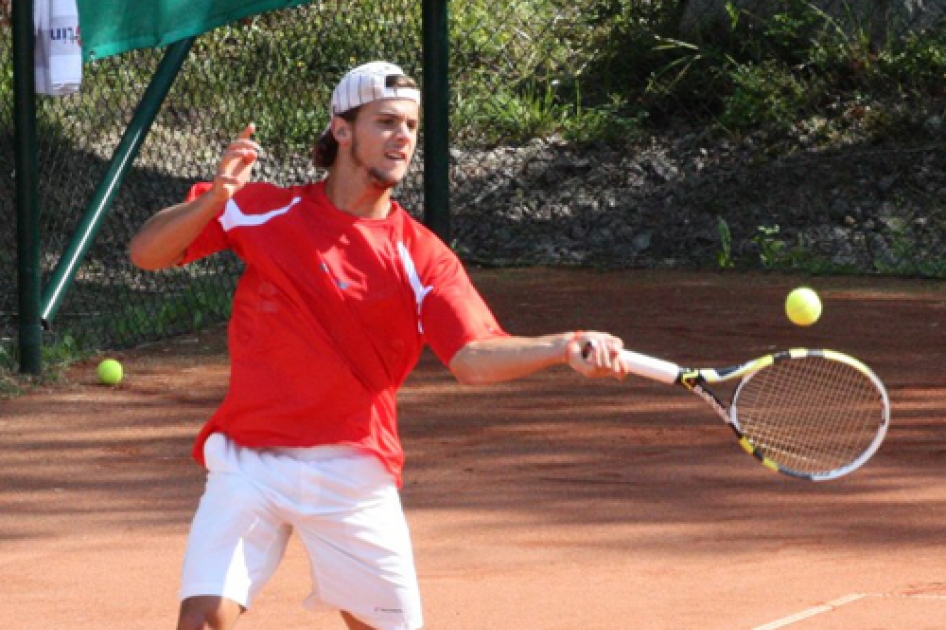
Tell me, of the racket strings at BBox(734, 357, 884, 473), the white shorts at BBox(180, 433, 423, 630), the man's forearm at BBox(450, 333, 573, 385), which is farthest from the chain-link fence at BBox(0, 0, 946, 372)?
the man's forearm at BBox(450, 333, 573, 385)

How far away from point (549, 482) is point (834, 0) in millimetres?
7720

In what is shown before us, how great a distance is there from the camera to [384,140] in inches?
148

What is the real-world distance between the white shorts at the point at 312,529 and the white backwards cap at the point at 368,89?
76cm

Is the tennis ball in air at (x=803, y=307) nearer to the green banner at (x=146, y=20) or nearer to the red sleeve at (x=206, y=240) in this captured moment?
the red sleeve at (x=206, y=240)

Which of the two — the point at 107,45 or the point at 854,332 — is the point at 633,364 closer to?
the point at 107,45

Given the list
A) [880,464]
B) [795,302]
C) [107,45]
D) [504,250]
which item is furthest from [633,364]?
[504,250]

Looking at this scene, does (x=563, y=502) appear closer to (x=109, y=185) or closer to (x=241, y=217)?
(x=241, y=217)

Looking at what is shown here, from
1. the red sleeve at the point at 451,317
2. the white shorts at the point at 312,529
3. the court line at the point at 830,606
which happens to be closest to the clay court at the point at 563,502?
the court line at the point at 830,606

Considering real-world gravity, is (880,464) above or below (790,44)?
below

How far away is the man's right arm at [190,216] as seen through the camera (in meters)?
3.59

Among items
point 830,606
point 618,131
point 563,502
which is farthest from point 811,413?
point 618,131

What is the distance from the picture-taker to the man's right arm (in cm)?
359

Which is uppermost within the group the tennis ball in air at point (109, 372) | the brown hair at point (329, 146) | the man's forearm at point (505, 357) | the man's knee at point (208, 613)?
the brown hair at point (329, 146)

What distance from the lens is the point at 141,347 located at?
29.5ft
